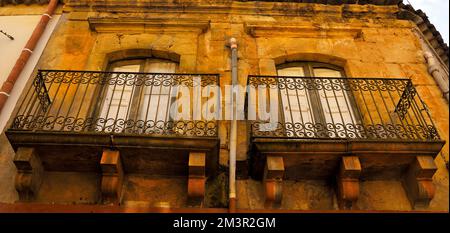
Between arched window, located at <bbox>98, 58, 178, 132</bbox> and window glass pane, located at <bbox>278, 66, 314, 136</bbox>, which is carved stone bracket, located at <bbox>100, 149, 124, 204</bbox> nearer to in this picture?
arched window, located at <bbox>98, 58, 178, 132</bbox>

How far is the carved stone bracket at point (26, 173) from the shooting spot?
16.5ft

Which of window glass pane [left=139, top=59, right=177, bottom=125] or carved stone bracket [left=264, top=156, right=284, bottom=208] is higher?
window glass pane [left=139, top=59, right=177, bottom=125]

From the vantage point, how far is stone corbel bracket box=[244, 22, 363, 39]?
8039mm

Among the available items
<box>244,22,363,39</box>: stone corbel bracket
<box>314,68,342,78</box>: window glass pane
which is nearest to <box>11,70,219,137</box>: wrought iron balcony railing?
<box>244,22,363,39</box>: stone corbel bracket

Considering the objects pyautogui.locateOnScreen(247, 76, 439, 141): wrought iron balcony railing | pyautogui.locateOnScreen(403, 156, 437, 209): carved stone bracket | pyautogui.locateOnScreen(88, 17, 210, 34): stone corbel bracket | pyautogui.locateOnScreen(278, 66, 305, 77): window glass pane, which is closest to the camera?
pyautogui.locateOnScreen(403, 156, 437, 209): carved stone bracket

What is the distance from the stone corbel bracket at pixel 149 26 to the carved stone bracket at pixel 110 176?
11.9 ft

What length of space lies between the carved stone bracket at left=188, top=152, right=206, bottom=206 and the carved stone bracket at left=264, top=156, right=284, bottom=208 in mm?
817

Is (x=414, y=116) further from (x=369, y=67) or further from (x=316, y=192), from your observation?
(x=316, y=192)

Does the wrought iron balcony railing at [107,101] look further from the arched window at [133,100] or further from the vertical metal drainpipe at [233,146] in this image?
the vertical metal drainpipe at [233,146]

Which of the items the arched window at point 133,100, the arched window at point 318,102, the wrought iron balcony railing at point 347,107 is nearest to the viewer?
the wrought iron balcony railing at point 347,107

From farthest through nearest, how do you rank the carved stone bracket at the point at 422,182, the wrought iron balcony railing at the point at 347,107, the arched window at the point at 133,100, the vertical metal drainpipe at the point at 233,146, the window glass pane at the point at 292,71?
the window glass pane at the point at 292,71 → the arched window at the point at 133,100 → the wrought iron balcony railing at the point at 347,107 → the carved stone bracket at the point at 422,182 → the vertical metal drainpipe at the point at 233,146

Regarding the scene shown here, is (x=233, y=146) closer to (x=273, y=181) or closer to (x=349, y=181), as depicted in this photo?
(x=273, y=181)

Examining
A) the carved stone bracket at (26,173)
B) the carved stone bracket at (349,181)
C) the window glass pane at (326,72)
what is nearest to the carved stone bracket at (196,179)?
the carved stone bracket at (349,181)
